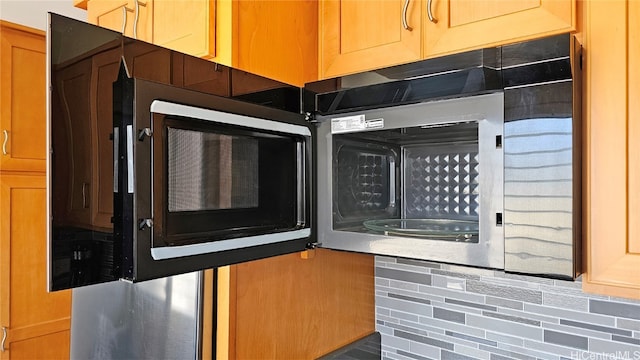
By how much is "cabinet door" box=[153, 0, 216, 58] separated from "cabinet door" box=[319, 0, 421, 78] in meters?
0.29

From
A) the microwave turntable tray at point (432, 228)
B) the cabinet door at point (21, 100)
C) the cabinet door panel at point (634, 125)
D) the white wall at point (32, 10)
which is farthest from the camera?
the cabinet door at point (21, 100)

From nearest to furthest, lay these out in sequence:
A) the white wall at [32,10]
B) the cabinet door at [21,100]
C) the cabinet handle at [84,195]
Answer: the cabinet handle at [84,195] < the white wall at [32,10] < the cabinet door at [21,100]

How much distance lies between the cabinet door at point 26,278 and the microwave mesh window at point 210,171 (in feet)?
5.49

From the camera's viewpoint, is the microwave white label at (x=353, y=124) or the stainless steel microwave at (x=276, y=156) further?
the microwave white label at (x=353, y=124)

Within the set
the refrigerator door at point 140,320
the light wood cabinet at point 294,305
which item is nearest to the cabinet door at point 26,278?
the refrigerator door at point 140,320

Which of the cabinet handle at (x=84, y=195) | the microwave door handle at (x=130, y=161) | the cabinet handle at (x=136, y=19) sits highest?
the cabinet handle at (x=136, y=19)

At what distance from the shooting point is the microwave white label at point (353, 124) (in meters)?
0.97

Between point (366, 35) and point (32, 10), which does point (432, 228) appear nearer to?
point (366, 35)

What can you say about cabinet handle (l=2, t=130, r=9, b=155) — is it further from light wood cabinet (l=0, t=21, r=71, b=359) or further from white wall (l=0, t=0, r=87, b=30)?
white wall (l=0, t=0, r=87, b=30)

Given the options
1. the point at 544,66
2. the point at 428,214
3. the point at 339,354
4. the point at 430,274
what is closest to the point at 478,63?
the point at 544,66

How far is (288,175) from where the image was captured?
98cm

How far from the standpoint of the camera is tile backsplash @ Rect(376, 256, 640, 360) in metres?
1.06

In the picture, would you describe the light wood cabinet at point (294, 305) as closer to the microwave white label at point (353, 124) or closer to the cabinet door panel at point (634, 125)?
the microwave white label at point (353, 124)

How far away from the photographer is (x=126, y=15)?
4.08 ft
